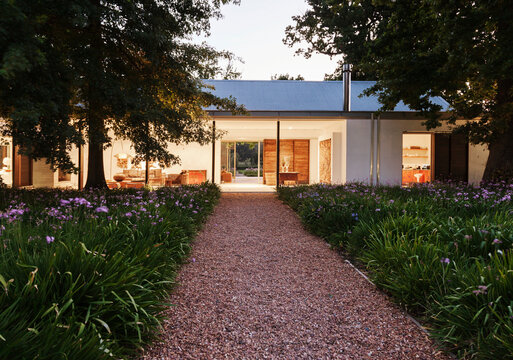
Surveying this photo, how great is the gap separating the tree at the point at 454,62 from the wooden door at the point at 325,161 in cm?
425

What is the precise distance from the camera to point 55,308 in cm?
179

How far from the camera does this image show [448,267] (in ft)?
A: 9.22

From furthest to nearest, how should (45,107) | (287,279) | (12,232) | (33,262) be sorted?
(45,107)
(287,279)
(12,232)
(33,262)

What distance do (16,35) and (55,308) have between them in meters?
3.84

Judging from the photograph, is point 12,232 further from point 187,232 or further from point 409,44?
point 409,44

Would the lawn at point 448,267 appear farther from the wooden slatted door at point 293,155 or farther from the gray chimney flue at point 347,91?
the wooden slatted door at point 293,155

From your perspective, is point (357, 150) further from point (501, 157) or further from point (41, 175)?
point (41, 175)

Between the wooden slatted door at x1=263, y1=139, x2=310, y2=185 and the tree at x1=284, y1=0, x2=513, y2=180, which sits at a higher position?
the tree at x1=284, y1=0, x2=513, y2=180

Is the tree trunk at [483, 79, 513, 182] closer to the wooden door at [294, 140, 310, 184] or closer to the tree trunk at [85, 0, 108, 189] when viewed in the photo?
the wooden door at [294, 140, 310, 184]

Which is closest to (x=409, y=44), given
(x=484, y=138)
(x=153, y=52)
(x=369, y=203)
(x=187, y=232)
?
(x=484, y=138)

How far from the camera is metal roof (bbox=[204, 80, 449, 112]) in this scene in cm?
1240

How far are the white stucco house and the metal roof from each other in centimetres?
4

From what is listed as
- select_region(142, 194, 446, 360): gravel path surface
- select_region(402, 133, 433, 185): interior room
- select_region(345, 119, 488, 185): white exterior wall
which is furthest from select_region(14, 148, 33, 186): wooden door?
select_region(402, 133, 433, 185): interior room

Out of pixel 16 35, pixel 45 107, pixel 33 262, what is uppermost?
pixel 16 35
